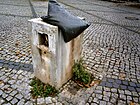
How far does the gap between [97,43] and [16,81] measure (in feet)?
11.0

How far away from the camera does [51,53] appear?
9.73 ft

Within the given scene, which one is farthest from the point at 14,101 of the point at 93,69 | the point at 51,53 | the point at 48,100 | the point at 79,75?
the point at 93,69

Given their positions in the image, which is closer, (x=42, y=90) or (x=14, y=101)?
(x=14, y=101)

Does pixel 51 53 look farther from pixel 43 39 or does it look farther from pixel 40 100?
pixel 40 100

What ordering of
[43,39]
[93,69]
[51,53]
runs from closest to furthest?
[51,53], [43,39], [93,69]

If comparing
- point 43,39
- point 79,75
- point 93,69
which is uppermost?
point 43,39

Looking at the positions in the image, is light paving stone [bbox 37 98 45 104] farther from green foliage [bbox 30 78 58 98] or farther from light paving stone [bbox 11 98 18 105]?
light paving stone [bbox 11 98 18 105]

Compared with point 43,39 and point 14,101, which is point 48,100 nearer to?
point 14,101

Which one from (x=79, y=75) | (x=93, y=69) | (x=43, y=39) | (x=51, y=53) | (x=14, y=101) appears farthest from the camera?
(x=93, y=69)

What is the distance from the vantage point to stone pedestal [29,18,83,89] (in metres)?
2.86

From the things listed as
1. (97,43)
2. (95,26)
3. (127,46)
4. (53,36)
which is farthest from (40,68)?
(95,26)

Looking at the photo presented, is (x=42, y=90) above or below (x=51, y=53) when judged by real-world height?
below

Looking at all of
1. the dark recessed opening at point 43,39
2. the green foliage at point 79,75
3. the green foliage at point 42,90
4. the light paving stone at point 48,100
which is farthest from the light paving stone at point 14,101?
the green foliage at point 79,75

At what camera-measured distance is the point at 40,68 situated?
3422mm
